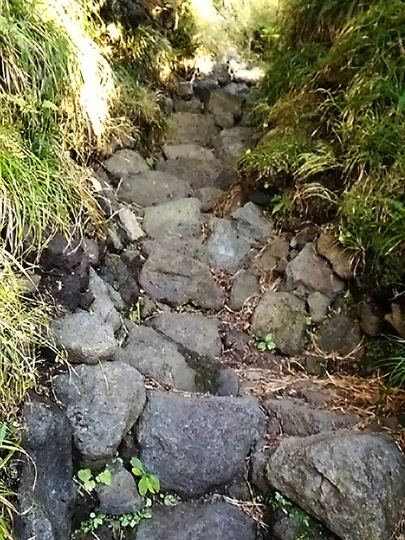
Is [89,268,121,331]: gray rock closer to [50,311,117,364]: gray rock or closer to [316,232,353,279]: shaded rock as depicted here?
[50,311,117,364]: gray rock

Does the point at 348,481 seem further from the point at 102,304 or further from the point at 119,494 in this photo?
the point at 102,304

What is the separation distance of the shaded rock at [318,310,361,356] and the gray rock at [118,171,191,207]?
141 centimetres

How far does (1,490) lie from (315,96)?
2.87 meters

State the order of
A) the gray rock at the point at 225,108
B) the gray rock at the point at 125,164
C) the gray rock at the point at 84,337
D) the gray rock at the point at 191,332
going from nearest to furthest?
the gray rock at the point at 84,337
the gray rock at the point at 191,332
the gray rock at the point at 125,164
the gray rock at the point at 225,108

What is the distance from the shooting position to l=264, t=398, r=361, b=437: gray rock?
101 inches

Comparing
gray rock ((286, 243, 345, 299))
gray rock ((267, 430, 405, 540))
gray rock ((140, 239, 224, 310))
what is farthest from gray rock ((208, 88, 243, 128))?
gray rock ((267, 430, 405, 540))

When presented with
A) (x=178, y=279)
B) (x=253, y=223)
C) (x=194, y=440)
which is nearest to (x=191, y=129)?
(x=253, y=223)

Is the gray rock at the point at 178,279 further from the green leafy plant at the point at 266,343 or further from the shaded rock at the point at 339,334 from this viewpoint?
the shaded rock at the point at 339,334

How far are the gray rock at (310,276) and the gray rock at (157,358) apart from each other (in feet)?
2.49

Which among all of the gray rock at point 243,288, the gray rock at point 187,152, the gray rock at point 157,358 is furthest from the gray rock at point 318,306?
the gray rock at point 187,152

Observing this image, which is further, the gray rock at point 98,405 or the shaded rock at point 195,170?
the shaded rock at point 195,170

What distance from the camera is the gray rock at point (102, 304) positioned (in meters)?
2.64

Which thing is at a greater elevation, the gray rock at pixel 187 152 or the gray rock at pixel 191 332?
the gray rock at pixel 187 152

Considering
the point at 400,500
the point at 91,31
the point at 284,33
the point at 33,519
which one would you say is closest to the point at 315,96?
the point at 284,33
